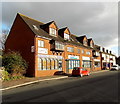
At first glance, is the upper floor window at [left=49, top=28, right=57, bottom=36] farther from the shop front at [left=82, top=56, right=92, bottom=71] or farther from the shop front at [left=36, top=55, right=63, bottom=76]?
the shop front at [left=82, top=56, right=92, bottom=71]

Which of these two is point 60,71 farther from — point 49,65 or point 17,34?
point 17,34

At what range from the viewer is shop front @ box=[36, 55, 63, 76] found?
19439 mm

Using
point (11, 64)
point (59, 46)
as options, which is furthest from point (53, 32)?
point (11, 64)

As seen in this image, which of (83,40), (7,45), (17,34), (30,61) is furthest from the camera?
(83,40)

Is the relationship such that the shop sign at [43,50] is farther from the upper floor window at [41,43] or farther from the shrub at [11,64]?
the shrub at [11,64]

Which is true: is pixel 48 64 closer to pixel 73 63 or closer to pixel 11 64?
pixel 11 64

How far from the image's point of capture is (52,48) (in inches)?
848

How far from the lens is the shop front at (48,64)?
19.4 m

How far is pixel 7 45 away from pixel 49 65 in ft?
34.7

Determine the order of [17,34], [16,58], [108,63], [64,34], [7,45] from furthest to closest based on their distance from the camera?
[108,63] → [64,34] → [7,45] → [17,34] → [16,58]

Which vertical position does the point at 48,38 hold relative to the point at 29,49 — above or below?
above

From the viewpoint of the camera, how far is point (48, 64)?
20.8m

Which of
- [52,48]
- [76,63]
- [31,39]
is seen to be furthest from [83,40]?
[31,39]

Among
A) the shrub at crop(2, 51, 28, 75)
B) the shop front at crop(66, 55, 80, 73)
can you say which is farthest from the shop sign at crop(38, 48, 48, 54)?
the shop front at crop(66, 55, 80, 73)
